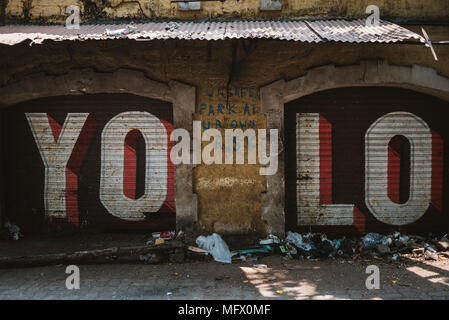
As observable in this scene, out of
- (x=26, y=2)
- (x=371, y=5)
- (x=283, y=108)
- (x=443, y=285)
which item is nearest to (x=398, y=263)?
(x=443, y=285)

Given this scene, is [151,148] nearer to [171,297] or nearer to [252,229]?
[252,229]

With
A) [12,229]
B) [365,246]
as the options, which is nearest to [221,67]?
[365,246]

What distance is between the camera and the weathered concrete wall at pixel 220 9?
6020 mm

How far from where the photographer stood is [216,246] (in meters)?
5.75

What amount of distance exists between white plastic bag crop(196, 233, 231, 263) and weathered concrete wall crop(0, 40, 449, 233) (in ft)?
0.77

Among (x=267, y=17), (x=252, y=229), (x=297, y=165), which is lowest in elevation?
(x=252, y=229)

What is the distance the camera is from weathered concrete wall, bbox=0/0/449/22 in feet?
19.7

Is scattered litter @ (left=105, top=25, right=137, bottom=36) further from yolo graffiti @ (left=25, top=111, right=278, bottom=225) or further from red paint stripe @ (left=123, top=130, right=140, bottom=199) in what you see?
red paint stripe @ (left=123, top=130, right=140, bottom=199)

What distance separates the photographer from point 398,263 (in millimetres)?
5492

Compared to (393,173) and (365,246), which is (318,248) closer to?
(365,246)

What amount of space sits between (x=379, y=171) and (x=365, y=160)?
34 centimetres

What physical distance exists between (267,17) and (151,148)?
3255 millimetres

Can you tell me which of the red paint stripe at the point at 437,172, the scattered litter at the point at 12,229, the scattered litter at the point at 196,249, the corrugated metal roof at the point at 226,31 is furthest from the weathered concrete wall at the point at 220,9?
the scattered litter at the point at 196,249

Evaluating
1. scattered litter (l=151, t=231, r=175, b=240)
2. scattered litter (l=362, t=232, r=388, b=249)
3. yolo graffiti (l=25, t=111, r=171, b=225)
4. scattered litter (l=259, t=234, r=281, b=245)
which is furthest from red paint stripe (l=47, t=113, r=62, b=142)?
scattered litter (l=362, t=232, r=388, b=249)
